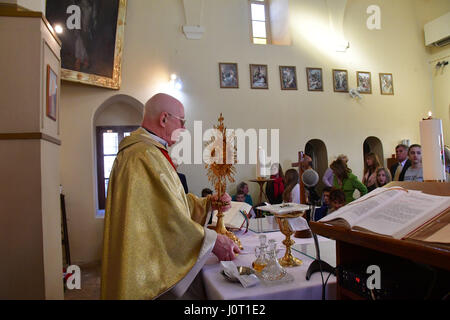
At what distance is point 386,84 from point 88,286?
25.5 ft

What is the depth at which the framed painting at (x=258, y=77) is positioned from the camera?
6699 mm

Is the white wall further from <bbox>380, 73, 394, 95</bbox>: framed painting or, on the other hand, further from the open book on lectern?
the open book on lectern

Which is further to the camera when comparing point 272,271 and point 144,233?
point 144,233

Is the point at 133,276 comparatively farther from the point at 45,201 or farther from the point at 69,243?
the point at 69,243

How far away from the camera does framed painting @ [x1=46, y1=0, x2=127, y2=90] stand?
4918 millimetres

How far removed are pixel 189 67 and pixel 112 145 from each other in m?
2.19

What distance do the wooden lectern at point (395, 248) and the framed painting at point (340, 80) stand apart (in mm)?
6613

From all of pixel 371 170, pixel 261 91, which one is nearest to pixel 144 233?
pixel 371 170

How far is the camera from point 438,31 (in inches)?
310

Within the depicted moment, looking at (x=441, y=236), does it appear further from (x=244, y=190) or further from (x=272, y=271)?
(x=244, y=190)

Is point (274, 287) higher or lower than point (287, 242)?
lower

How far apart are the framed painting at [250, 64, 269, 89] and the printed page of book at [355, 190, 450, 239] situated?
19.3ft

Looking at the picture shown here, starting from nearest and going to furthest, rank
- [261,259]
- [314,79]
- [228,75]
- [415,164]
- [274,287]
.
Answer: [274,287]
[261,259]
[415,164]
[228,75]
[314,79]

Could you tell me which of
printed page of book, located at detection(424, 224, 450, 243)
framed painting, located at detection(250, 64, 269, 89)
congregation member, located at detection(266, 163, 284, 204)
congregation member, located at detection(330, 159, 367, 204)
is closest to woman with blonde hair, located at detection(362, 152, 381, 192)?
congregation member, located at detection(330, 159, 367, 204)
